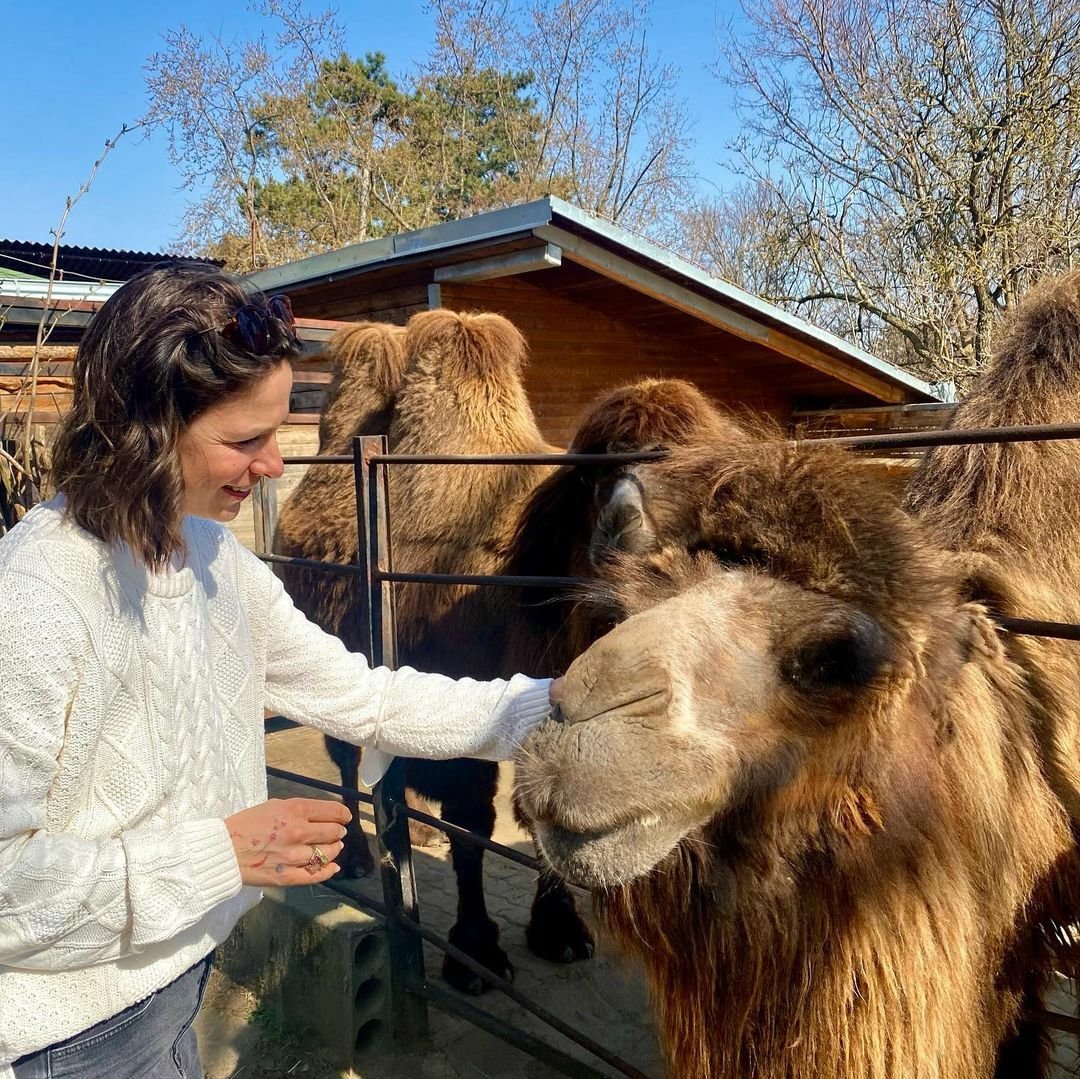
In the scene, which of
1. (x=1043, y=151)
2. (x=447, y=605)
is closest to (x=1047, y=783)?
(x=447, y=605)

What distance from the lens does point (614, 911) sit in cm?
161

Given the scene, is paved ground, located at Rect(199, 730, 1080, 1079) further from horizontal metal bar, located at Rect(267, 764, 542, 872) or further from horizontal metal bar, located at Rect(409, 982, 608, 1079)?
horizontal metal bar, located at Rect(267, 764, 542, 872)

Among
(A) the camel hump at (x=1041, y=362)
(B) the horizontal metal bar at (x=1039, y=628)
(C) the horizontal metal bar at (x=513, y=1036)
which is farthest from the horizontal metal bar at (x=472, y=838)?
(A) the camel hump at (x=1041, y=362)

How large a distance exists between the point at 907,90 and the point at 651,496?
16476mm

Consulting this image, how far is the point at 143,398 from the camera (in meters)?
1.67

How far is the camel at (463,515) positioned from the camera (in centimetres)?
344

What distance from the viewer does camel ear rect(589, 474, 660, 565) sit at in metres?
1.86

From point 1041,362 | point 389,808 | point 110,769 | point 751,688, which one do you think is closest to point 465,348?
point 389,808

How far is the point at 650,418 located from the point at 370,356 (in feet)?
7.39

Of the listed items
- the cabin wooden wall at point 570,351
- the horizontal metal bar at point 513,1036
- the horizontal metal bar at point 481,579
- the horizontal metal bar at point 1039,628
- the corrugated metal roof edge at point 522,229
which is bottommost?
the horizontal metal bar at point 513,1036

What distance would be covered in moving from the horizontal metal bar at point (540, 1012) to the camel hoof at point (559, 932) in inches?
30.3

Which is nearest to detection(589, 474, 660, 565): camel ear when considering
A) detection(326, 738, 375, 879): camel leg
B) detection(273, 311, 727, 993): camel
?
detection(273, 311, 727, 993): camel

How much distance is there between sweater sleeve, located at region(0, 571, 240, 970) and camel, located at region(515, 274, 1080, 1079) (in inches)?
23.8

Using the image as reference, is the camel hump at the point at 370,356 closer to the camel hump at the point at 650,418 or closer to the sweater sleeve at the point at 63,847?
the camel hump at the point at 650,418
